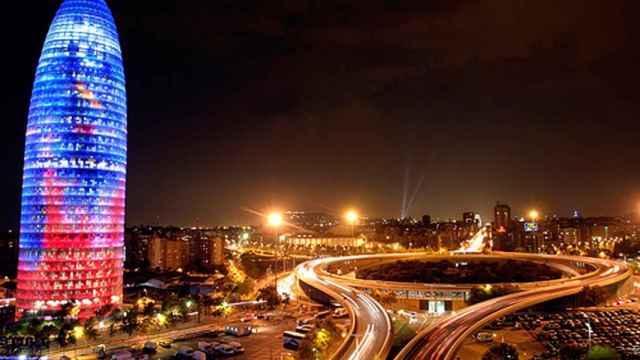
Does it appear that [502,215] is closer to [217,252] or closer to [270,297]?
[217,252]

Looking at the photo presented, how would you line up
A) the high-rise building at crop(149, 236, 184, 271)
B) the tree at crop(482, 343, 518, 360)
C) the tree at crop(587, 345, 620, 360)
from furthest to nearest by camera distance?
the high-rise building at crop(149, 236, 184, 271), the tree at crop(482, 343, 518, 360), the tree at crop(587, 345, 620, 360)

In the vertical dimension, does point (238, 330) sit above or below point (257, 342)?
above

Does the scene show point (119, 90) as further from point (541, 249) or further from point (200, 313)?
point (541, 249)

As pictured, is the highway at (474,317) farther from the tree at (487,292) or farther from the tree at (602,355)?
the tree at (602,355)

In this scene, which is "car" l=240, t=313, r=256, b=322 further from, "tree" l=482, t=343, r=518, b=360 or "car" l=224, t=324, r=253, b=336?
"tree" l=482, t=343, r=518, b=360

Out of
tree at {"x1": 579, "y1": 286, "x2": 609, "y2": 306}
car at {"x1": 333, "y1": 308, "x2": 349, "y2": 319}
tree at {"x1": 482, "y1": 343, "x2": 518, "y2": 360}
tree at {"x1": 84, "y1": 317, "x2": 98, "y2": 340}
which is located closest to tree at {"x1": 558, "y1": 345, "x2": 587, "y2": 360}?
tree at {"x1": 482, "y1": 343, "x2": 518, "y2": 360}

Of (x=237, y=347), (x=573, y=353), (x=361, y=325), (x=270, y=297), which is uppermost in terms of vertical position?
(x=361, y=325)

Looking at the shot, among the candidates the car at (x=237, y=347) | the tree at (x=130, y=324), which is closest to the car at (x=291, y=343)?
the car at (x=237, y=347)

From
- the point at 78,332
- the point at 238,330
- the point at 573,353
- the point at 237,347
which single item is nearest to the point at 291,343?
the point at 237,347
